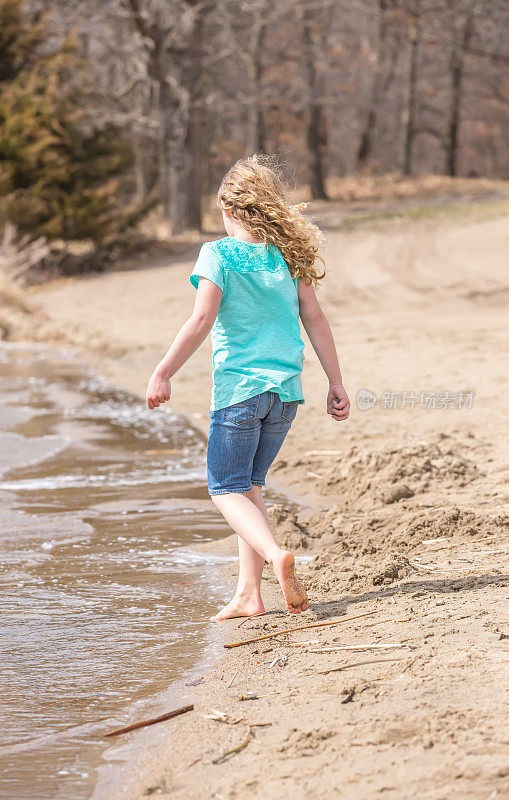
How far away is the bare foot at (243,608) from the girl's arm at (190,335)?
33.7 inches

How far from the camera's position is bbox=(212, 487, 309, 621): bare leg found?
3.42m

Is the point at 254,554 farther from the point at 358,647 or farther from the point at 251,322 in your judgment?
the point at 251,322

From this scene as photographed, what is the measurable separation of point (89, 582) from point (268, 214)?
5.89 feet

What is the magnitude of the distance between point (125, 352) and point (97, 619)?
8172mm

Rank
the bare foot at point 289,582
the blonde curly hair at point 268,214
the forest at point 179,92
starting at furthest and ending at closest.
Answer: the forest at point 179,92, the blonde curly hair at point 268,214, the bare foot at point 289,582

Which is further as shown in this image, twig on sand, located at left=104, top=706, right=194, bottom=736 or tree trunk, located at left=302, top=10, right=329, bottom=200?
tree trunk, located at left=302, top=10, right=329, bottom=200

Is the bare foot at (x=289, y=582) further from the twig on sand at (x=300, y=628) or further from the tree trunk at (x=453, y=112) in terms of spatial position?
the tree trunk at (x=453, y=112)

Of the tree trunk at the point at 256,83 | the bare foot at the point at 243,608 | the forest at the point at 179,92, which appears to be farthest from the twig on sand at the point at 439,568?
the tree trunk at the point at 256,83

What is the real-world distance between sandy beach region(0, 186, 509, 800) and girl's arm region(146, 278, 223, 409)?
0.48 m

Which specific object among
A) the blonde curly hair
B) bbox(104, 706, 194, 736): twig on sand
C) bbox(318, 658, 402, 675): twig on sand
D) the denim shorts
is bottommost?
bbox(104, 706, 194, 736): twig on sand

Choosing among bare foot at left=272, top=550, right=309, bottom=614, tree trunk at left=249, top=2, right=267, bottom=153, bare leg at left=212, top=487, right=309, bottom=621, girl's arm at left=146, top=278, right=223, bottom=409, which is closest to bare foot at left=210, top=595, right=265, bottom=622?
bare leg at left=212, top=487, right=309, bottom=621

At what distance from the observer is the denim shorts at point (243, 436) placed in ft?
11.7

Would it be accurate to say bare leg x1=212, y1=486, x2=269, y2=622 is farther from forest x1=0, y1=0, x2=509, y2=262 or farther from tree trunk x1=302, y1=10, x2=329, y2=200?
tree trunk x1=302, y1=10, x2=329, y2=200

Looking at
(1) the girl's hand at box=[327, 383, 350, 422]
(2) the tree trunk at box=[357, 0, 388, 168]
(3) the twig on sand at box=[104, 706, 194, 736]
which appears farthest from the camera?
(2) the tree trunk at box=[357, 0, 388, 168]
